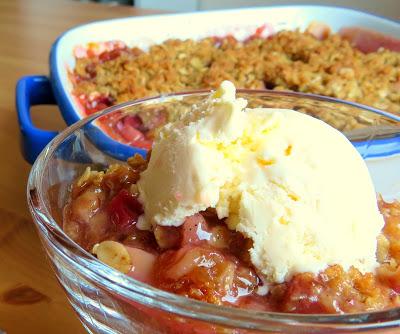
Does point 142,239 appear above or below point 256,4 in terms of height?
above

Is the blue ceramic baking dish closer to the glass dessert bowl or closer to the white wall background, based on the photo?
the glass dessert bowl

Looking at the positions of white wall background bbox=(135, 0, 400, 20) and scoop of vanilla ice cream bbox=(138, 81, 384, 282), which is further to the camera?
white wall background bbox=(135, 0, 400, 20)

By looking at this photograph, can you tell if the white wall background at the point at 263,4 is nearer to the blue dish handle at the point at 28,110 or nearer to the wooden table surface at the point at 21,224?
the wooden table surface at the point at 21,224

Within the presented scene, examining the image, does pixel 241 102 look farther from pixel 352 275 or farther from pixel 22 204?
pixel 22 204

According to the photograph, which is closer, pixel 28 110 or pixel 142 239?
pixel 142 239

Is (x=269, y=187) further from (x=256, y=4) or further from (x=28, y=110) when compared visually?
(x=256, y=4)

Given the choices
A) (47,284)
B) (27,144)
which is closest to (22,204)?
(27,144)

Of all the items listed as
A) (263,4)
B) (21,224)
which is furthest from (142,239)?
(263,4)

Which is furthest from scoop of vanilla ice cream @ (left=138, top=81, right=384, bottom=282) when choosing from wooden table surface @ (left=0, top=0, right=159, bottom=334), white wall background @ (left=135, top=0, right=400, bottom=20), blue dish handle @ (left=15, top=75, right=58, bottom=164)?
white wall background @ (left=135, top=0, right=400, bottom=20)
